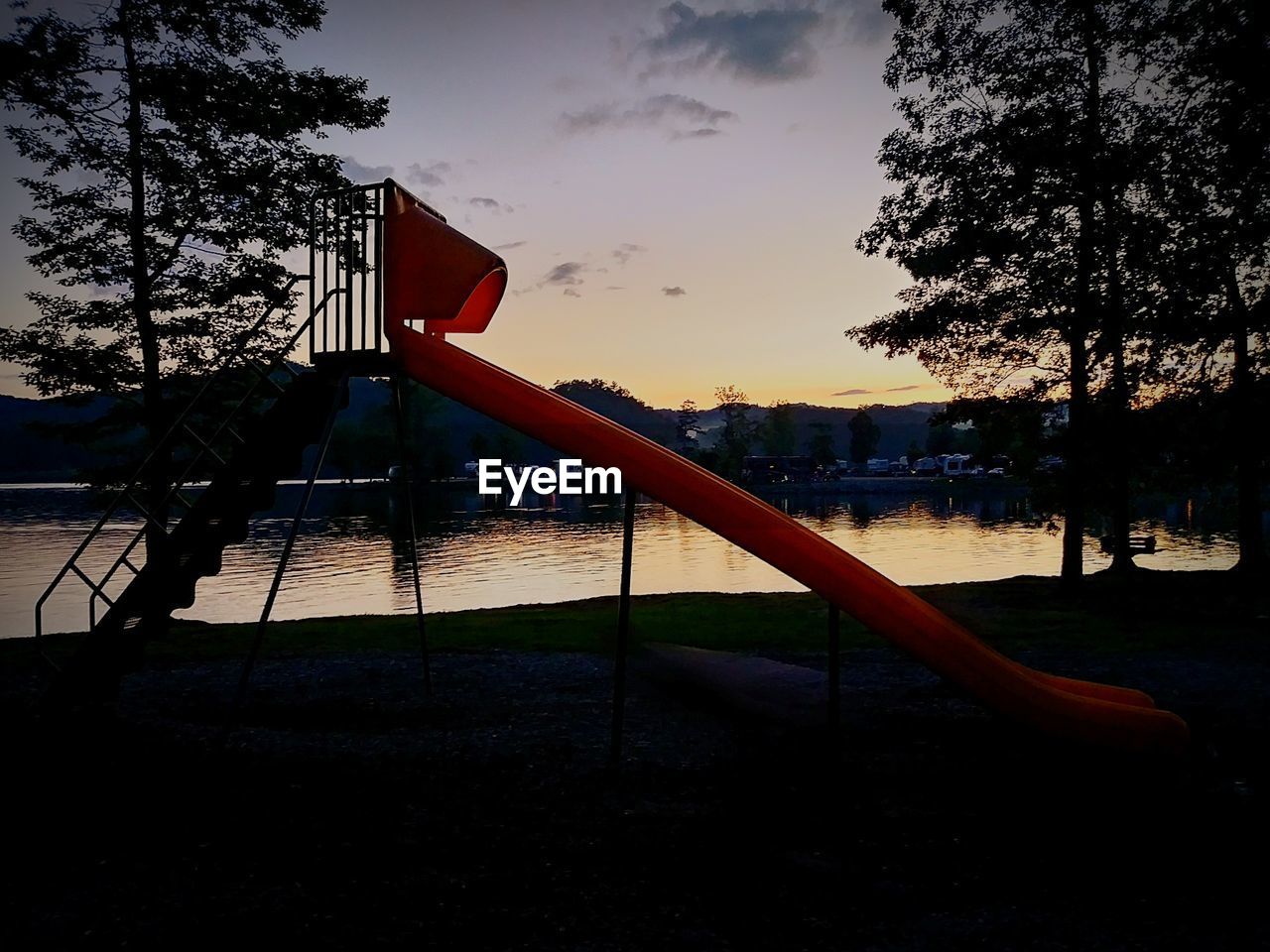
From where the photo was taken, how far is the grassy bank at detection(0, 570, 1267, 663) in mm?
15375

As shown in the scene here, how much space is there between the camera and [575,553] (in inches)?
2014

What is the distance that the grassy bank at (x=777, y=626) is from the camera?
50.4 ft

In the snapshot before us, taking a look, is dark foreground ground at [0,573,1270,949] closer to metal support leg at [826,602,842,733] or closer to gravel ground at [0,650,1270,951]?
gravel ground at [0,650,1270,951]

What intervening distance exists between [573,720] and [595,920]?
4.86 metres

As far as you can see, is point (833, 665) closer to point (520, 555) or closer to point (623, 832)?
point (623, 832)

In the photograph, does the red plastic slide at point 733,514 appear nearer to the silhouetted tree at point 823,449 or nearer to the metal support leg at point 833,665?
the metal support leg at point 833,665

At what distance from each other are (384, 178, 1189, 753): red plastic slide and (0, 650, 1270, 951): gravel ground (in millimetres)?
682

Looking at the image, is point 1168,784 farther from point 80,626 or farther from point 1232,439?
point 80,626

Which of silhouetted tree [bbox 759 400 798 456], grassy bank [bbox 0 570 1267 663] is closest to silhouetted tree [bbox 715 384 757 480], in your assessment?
silhouetted tree [bbox 759 400 798 456]

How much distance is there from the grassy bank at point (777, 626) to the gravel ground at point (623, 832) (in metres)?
4.52

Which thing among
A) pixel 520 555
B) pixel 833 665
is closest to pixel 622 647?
pixel 833 665

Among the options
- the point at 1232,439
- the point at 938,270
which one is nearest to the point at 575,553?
the point at 938,270

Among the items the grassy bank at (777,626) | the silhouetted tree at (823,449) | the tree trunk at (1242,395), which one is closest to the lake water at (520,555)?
the grassy bank at (777,626)

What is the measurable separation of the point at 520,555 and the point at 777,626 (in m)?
33.9
